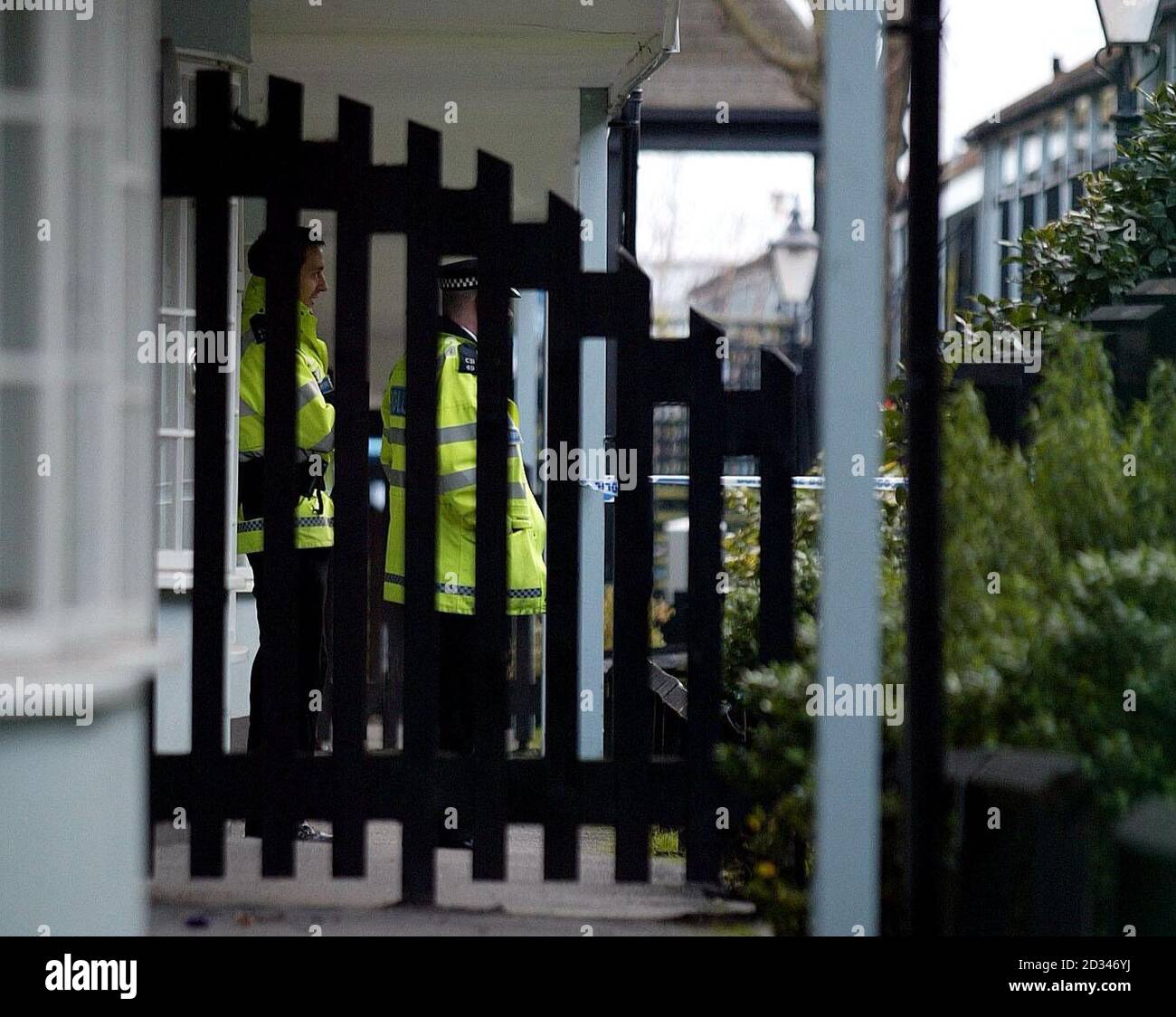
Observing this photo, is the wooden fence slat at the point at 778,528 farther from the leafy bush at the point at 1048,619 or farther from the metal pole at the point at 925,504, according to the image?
the metal pole at the point at 925,504

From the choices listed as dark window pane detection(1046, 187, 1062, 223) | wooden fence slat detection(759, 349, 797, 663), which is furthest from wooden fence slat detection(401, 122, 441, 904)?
dark window pane detection(1046, 187, 1062, 223)

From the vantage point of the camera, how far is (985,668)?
3.44 m

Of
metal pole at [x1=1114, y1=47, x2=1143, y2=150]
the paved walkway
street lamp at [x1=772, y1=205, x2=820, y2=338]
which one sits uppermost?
street lamp at [x1=772, y1=205, x2=820, y2=338]

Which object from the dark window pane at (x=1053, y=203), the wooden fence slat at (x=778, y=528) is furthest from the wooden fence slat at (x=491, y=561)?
the dark window pane at (x=1053, y=203)

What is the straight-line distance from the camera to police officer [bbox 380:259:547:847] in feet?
14.5

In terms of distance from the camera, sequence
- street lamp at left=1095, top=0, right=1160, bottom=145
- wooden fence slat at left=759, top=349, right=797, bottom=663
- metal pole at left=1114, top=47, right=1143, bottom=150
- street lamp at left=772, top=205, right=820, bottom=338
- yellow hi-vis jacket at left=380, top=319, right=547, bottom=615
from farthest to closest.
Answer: street lamp at left=772, top=205, right=820, bottom=338 < street lamp at left=1095, top=0, right=1160, bottom=145 < metal pole at left=1114, top=47, right=1143, bottom=150 < yellow hi-vis jacket at left=380, top=319, right=547, bottom=615 < wooden fence slat at left=759, top=349, right=797, bottom=663

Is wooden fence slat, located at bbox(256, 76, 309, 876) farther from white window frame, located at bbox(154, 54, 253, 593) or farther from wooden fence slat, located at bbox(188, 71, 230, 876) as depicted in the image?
white window frame, located at bbox(154, 54, 253, 593)

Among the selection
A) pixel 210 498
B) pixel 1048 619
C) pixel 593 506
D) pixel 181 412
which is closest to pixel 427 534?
pixel 210 498

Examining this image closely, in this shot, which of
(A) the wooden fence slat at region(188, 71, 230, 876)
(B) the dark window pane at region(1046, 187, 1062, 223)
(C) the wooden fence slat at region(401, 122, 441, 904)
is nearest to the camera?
(A) the wooden fence slat at region(188, 71, 230, 876)

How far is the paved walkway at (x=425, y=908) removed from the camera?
393 cm

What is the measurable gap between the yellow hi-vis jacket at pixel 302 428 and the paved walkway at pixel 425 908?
3.26ft

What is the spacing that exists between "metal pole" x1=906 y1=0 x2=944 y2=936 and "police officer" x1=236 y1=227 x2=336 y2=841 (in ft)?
6.17

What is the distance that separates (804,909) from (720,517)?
1055 mm

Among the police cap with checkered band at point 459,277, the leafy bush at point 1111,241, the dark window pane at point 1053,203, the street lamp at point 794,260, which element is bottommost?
the police cap with checkered band at point 459,277
